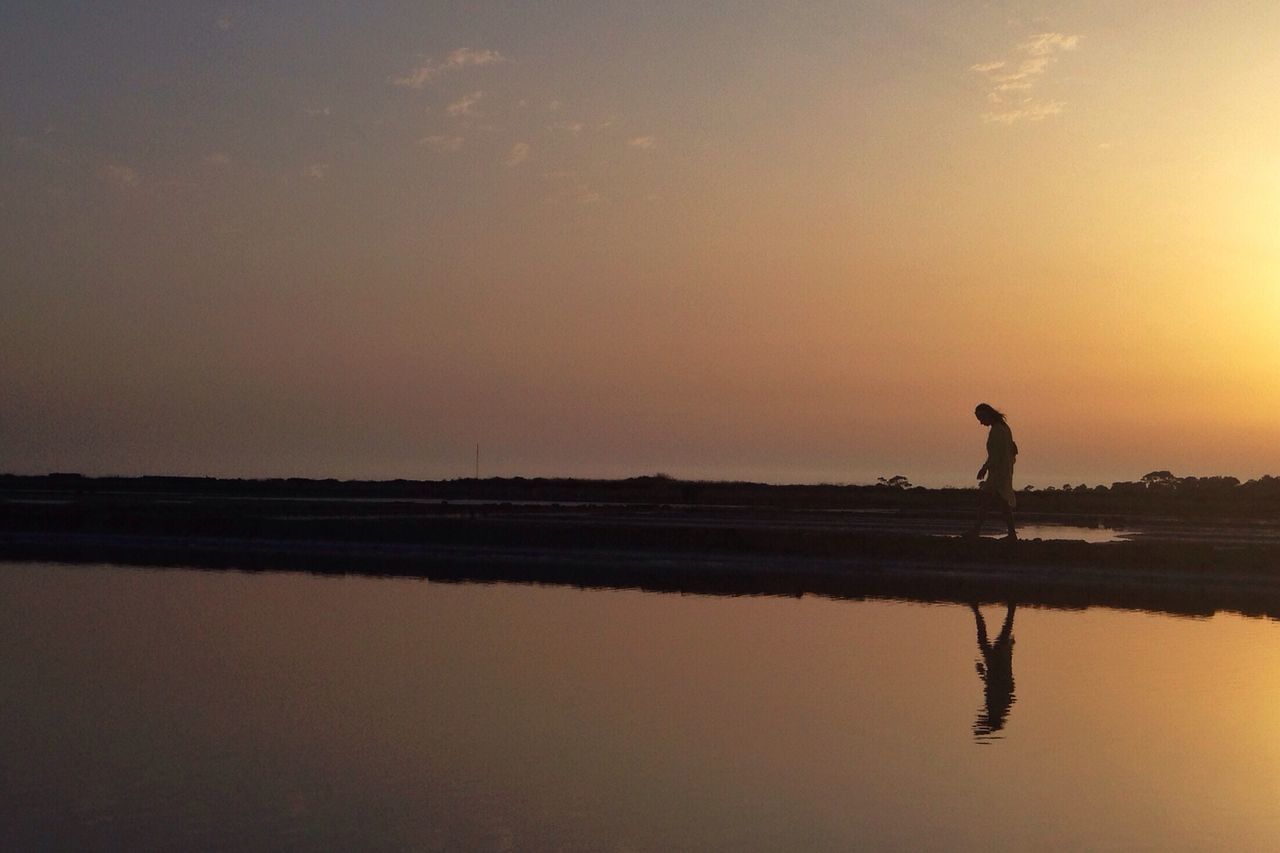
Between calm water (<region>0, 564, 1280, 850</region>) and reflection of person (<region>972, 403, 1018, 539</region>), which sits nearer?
calm water (<region>0, 564, 1280, 850</region>)

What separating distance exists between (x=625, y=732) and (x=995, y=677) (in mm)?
4356

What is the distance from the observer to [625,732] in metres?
10.0

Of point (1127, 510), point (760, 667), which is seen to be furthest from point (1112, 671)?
point (1127, 510)

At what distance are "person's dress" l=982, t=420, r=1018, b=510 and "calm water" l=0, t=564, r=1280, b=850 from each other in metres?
6.40

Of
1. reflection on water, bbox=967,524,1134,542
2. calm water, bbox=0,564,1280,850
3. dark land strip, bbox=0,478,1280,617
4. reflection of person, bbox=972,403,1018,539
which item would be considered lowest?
calm water, bbox=0,564,1280,850

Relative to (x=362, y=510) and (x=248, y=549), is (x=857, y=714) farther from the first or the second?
(x=362, y=510)

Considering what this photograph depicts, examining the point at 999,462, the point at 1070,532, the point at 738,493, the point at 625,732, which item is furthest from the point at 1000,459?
the point at 738,493

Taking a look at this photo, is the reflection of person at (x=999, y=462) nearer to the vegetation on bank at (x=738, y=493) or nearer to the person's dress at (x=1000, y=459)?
the person's dress at (x=1000, y=459)

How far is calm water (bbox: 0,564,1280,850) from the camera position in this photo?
766cm

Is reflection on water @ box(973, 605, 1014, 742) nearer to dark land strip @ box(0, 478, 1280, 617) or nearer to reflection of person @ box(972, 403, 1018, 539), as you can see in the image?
dark land strip @ box(0, 478, 1280, 617)

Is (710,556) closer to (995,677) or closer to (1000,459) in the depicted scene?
(1000,459)

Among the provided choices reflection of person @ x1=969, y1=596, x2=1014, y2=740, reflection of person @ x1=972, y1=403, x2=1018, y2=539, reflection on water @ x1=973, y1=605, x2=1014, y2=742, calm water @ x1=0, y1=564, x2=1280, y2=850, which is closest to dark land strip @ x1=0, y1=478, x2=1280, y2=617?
reflection of person @ x1=972, y1=403, x2=1018, y2=539

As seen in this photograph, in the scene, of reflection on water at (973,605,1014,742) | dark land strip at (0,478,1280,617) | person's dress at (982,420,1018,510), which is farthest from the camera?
person's dress at (982,420,1018,510)

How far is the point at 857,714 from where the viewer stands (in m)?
10.8
